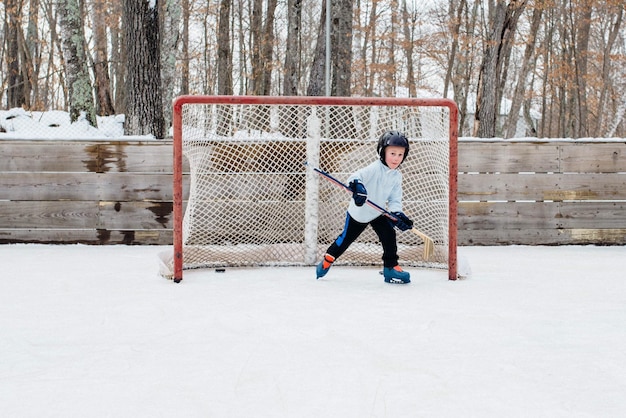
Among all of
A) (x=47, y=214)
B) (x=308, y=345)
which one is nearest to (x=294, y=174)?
(x=47, y=214)

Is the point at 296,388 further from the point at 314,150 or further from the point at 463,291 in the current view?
the point at 314,150

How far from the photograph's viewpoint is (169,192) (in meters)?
5.45

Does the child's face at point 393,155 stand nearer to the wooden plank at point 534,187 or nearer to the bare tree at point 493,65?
the wooden plank at point 534,187

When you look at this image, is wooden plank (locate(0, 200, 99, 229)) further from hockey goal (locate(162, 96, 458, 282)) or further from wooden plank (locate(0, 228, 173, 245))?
hockey goal (locate(162, 96, 458, 282))

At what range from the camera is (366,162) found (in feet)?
16.3

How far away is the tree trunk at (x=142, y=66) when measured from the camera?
252 inches

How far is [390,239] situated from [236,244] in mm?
1266

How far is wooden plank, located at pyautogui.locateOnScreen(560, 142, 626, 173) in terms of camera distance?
5.62 m

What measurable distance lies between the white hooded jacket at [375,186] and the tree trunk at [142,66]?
343 cm

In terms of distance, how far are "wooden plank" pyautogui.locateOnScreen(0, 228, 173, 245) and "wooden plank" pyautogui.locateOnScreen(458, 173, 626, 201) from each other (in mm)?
2766

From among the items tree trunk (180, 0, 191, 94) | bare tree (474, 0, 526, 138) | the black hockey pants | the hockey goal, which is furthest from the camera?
tree trunk (180, 0, 191, 94)

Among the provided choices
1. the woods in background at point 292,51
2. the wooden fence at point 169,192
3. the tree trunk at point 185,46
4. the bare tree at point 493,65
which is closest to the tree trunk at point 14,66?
the woods in background at point 292,51

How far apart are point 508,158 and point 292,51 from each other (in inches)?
389

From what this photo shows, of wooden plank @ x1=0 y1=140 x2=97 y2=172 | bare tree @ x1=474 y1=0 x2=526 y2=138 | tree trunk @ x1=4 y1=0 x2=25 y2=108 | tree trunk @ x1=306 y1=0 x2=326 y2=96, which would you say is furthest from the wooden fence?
tree trunk @ x1=4 y1=0 x2=25 y2=108
